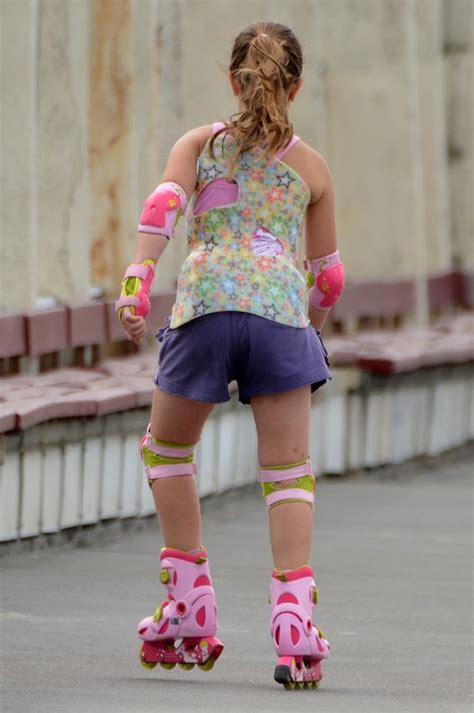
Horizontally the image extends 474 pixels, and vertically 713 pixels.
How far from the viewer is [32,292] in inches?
368

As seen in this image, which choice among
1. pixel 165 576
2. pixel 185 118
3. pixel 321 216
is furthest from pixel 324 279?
pixel 185 118

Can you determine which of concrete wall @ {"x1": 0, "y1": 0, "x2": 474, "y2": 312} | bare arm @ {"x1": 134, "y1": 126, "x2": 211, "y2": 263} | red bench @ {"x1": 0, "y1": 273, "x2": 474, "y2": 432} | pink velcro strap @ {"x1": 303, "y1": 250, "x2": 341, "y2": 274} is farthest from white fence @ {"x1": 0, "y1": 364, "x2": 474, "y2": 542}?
bare arm @ {"x1": 134, "y1": 126, "x2": 211, "y2": 263}

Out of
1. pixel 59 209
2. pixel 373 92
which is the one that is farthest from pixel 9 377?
pixel 373 92

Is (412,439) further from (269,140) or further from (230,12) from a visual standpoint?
(269,140)

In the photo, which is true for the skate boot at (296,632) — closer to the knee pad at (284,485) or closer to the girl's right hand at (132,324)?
the knee pad at (284,485)

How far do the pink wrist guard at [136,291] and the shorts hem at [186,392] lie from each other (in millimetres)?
220

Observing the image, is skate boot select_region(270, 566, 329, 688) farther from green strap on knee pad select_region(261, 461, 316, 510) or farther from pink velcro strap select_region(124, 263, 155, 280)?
pink velcro strap select_region(124, 263, 155, 280)

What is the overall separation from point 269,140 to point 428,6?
33.0 ft

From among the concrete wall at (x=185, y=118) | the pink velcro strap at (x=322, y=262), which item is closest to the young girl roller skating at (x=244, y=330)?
the pink velcro strap at (x=322, y=262)

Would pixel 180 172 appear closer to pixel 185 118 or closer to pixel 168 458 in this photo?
pixel 168 458

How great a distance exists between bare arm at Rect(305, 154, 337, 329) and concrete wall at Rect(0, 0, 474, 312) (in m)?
0.42

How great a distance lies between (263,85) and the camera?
5.59 m

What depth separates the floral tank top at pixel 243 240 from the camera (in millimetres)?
5586

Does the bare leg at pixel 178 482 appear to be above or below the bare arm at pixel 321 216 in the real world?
below
